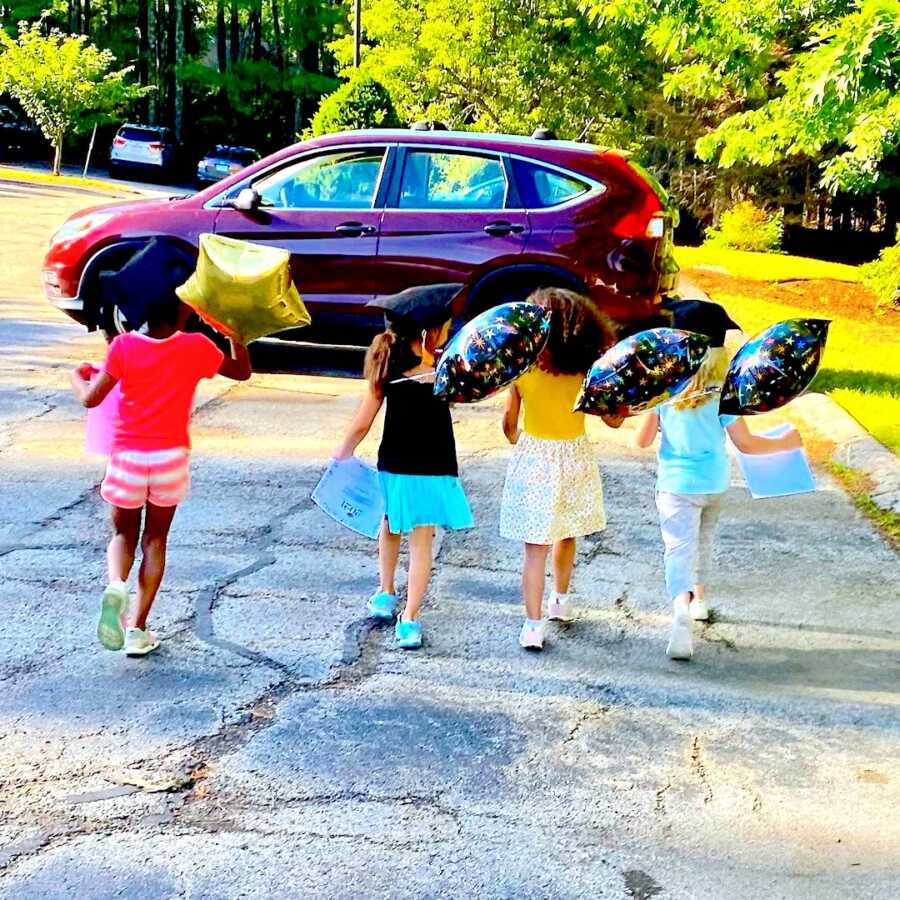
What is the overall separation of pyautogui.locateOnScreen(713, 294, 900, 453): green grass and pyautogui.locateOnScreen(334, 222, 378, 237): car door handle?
12.2 feet

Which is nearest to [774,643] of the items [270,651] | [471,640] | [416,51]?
[471,640]

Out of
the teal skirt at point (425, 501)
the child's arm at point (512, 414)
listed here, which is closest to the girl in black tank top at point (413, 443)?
the teal skirt at point (425, 501)

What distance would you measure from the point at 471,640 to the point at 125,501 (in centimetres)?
144

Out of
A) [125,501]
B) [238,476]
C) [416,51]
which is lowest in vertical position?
[238,476]

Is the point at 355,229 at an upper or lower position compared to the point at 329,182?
lower

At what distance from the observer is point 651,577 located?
5910 mm

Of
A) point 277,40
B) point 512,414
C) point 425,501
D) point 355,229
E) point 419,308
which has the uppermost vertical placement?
point 277,40

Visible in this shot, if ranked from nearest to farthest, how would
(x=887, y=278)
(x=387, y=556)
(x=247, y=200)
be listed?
(x=387, y=556)
(x=247, y=200)
(x=887, y=278)

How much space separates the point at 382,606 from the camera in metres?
5.22

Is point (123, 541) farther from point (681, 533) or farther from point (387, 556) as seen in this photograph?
point (681, 533)

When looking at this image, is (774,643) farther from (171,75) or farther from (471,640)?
(171,75)

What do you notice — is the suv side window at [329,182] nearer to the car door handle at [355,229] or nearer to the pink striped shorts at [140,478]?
the car door handle at [355,229]

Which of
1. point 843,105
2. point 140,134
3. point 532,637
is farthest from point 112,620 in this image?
point 140,134

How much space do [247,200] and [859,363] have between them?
548cm
